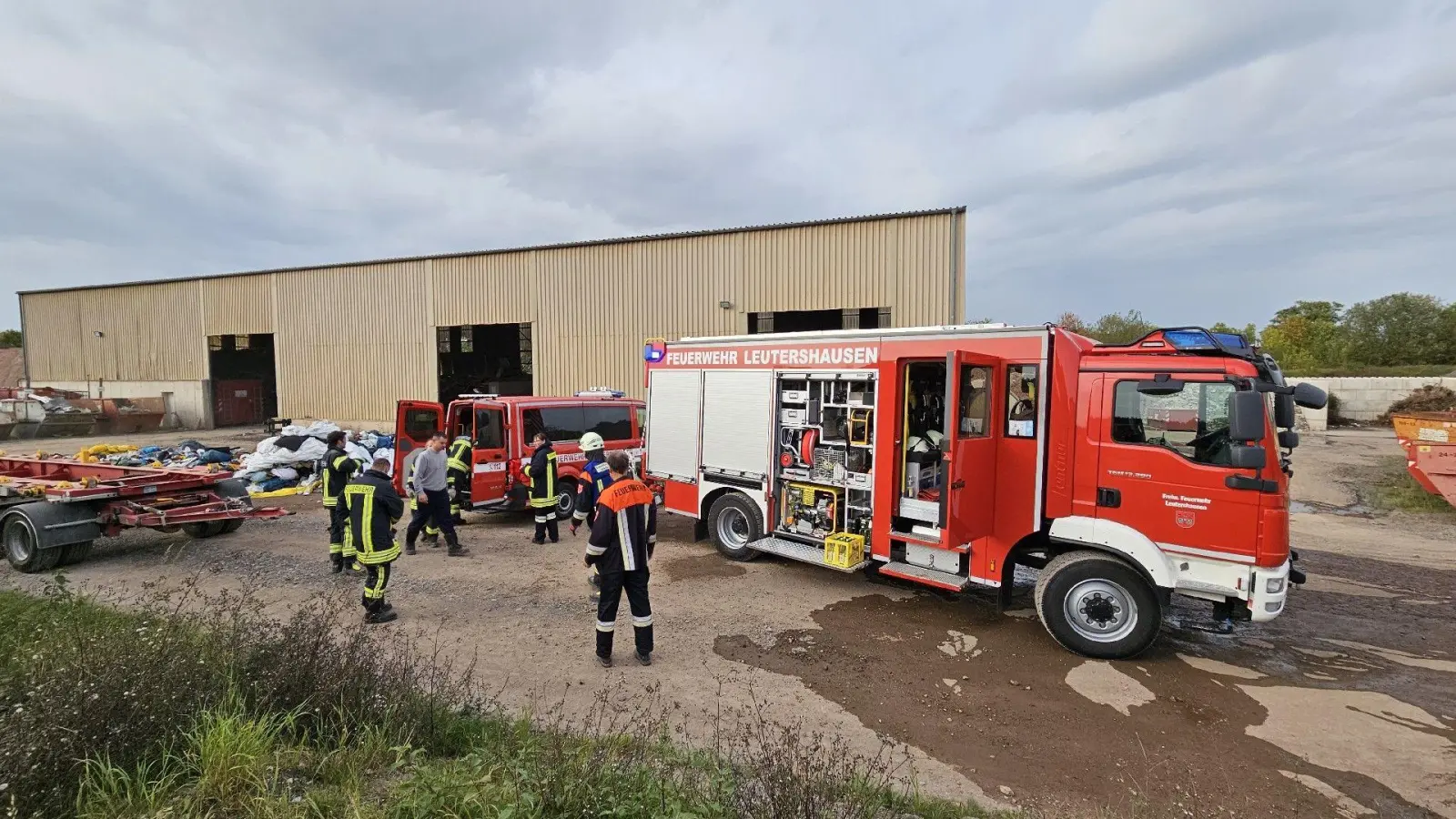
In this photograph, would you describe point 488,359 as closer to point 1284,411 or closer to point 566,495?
point 566,495

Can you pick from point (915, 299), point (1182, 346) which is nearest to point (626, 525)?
point (1182, 346)

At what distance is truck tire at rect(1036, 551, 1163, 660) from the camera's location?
209 inches

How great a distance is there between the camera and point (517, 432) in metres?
10.2

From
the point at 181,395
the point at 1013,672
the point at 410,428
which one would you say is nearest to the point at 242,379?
the point at 181,395

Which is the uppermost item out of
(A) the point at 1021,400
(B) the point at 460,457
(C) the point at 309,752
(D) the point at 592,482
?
(A) the point at 1021,400

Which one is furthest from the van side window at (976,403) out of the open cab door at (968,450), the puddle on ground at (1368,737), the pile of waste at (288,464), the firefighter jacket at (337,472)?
the pile of waste at (288,464)

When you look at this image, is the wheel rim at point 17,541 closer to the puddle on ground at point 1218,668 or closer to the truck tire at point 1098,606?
the truck tire at point 1098,606

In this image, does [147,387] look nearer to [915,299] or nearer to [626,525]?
[915,299]

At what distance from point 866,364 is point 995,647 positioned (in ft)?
9.43

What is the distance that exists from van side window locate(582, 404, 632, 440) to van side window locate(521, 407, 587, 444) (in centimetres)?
18

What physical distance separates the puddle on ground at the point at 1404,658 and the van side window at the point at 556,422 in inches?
369

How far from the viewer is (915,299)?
53.0 feet

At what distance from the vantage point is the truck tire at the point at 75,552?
7.89 m

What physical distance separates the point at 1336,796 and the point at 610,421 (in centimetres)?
975
